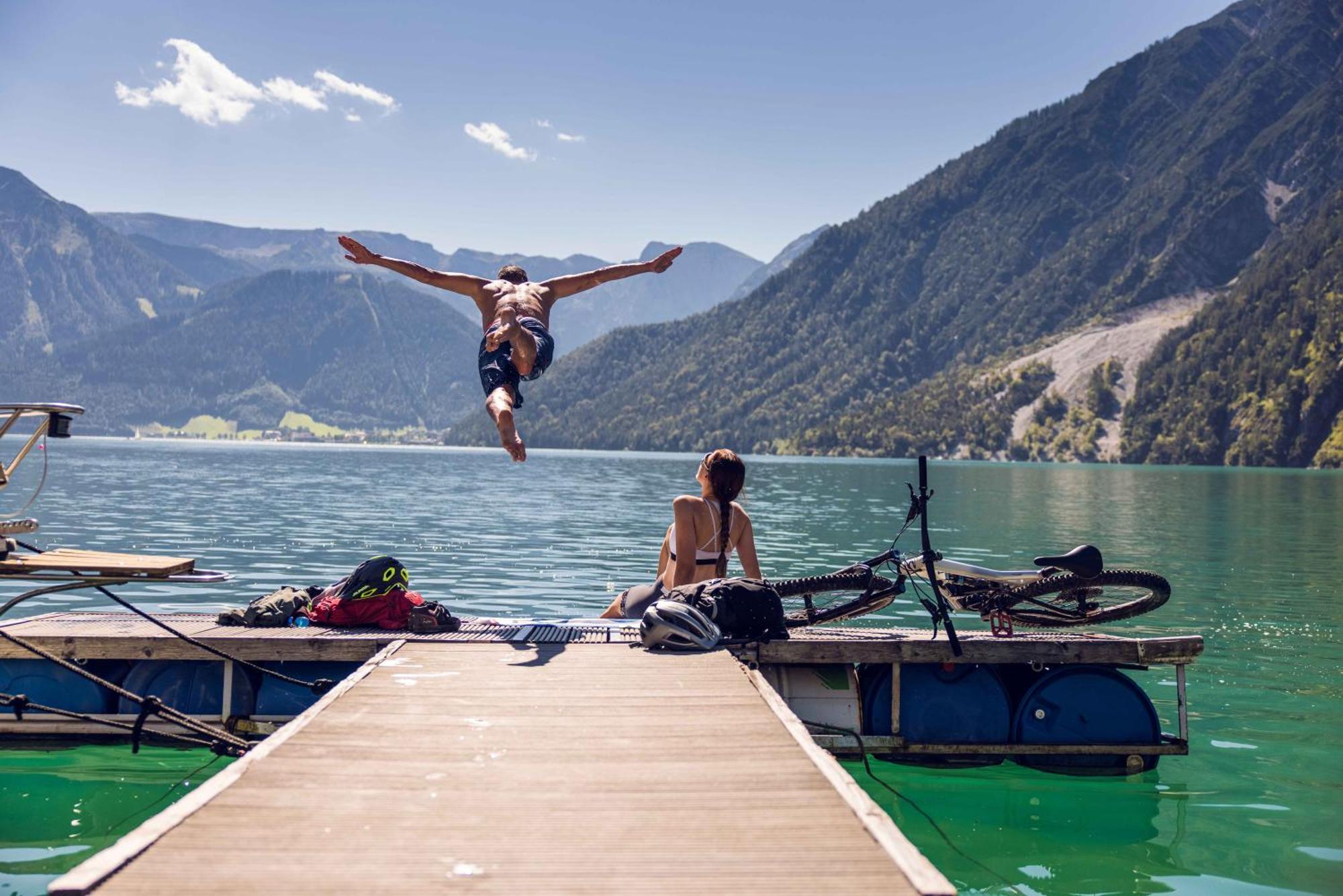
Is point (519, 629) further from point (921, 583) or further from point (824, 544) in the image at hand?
point (824, 544)

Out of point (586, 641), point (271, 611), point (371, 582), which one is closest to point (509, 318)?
point (371, 582)

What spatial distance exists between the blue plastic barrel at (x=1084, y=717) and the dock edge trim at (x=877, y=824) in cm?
427

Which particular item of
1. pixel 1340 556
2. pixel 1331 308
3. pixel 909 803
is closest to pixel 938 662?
pixel 909 803

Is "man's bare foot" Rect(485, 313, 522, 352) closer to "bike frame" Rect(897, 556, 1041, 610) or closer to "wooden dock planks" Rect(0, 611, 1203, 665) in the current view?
"wooden dock planks" Rect(0, 611, 1203, 665)

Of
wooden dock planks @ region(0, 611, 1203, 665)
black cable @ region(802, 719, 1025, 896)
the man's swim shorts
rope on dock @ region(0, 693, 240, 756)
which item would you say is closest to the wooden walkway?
rope on dock @ region(0, 693, 240, 756)

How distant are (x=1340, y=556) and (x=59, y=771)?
38.0 metres

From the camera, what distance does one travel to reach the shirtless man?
38.9 feet

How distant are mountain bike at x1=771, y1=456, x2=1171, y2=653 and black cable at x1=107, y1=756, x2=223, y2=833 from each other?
258 inches

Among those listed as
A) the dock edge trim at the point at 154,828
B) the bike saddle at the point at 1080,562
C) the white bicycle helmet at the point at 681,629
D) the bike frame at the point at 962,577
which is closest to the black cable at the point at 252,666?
the dock edge trim at the point at 154,828

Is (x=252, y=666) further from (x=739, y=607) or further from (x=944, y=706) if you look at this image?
(x=944, y=706)

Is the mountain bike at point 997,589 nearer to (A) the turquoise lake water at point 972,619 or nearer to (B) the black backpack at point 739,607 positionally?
(B) the black backpack at point 739,607

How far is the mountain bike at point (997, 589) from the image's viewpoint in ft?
35.6

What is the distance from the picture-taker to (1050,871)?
8.87 meters

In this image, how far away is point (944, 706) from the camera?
1104 centimetres
